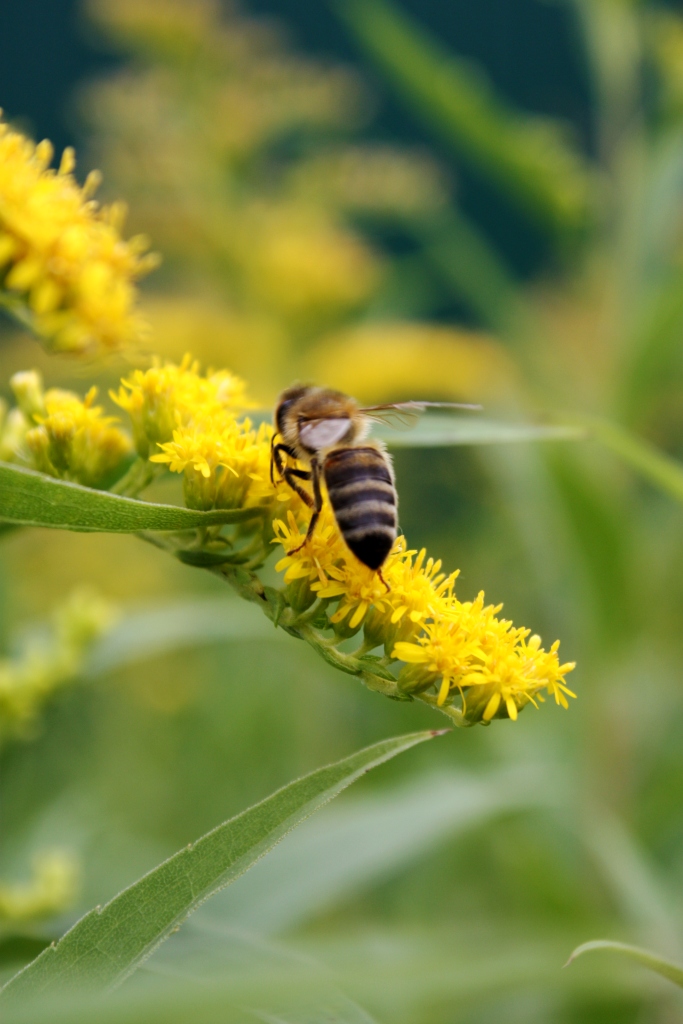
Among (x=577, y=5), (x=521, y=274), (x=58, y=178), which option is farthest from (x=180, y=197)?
(x=521, y=274)

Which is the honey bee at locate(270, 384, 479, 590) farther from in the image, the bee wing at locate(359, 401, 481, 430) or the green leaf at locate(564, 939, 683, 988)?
the green leaf at locate(564, 939, 683, 988)

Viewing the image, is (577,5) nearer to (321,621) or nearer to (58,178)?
(58,178)

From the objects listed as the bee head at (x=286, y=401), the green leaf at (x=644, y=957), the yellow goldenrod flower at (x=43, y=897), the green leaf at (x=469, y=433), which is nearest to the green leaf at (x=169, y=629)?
the yellow goldenrod flower at (x=43, y=897)

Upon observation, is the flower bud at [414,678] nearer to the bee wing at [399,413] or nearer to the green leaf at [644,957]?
the green leaf at [644,957]

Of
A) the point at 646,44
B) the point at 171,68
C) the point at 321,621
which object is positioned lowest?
the point at 321,621

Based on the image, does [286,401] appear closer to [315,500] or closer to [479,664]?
[315,500]

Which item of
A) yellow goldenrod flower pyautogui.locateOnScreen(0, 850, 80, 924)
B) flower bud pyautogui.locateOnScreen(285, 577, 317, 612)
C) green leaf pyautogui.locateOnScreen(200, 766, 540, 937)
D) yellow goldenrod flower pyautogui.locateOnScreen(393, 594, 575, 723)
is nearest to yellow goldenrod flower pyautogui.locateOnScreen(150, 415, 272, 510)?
flower bud pyautogui.locateOnScreen(285, 577, 317, 612)

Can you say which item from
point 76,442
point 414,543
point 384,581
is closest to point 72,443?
point 76,442
